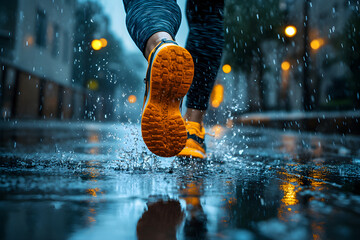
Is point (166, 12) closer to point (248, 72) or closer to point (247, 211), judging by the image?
point (247, 211)

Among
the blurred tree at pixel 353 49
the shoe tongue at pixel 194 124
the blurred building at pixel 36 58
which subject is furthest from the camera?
the blurred building at pixel 36 58

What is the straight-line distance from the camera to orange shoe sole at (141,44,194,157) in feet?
6.42

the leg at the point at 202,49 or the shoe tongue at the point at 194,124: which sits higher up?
the leg at the point at 202,49

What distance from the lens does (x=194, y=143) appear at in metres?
2.71

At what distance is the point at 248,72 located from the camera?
2559 cm

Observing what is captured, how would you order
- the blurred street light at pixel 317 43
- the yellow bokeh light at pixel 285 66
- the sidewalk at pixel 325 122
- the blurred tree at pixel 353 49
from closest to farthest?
Answer: the sidewalk at pixel 325 122 < the blurred tree at pixel 353 49 < the blurred street light at pixel 317 43 < the yellow bokeh light at pixel 285 66

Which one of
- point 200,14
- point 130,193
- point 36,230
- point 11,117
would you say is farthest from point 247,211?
point 11,117

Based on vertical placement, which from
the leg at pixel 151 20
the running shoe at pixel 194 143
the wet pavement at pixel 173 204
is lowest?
the wet pavement at pixel 173 204

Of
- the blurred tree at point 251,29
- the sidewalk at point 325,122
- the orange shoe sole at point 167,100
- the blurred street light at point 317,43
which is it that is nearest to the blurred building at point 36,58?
the blurred tree at point 251,29

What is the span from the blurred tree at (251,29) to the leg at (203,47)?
665 inches

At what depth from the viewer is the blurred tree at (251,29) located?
2072 cm

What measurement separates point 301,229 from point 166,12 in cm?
156

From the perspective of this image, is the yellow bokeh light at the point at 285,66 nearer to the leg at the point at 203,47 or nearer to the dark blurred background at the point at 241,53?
the dark blurred background at the point at 241,53

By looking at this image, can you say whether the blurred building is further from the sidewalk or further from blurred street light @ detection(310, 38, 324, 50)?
blurred street light @ detection(310, 38, 324, 50)
